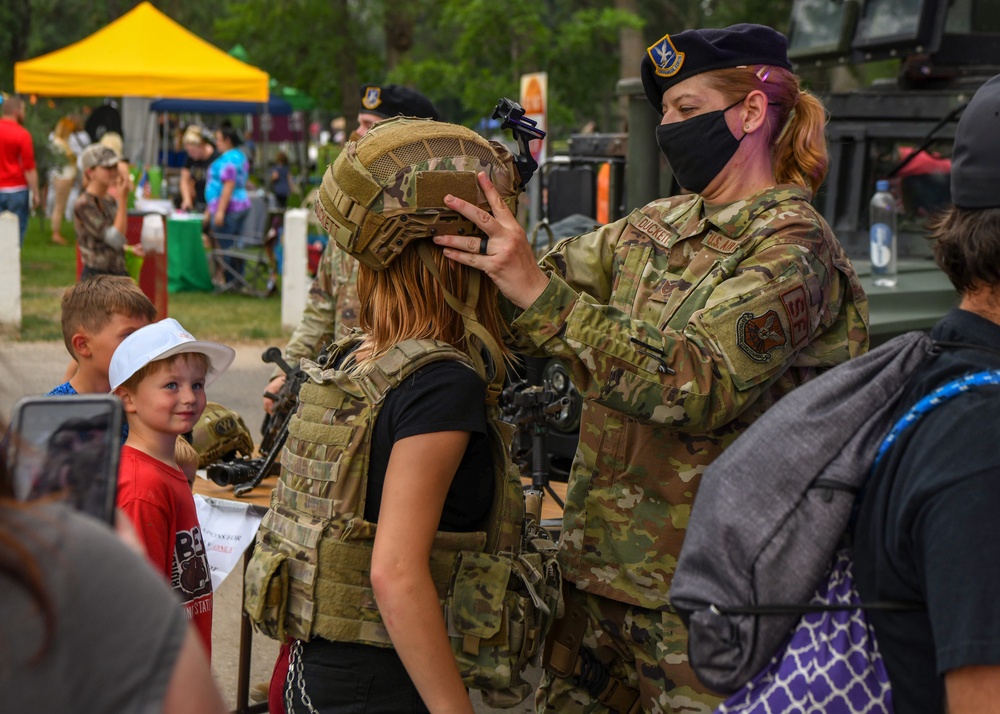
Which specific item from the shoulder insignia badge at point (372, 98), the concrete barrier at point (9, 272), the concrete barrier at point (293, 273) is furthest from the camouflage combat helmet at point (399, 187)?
the concrete barrier at point (9, 272)

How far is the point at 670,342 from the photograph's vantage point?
6.84ft

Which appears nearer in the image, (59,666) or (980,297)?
(59,666)

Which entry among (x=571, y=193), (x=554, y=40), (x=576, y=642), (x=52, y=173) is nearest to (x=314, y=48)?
(x=52, y=173)

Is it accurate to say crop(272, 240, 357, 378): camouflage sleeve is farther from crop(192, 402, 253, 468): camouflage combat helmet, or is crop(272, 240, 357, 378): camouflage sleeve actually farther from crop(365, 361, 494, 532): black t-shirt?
crop(365, 361, 494, 532): black t-shirt

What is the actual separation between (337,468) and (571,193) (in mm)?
4714

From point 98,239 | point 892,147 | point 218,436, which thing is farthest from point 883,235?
point 98,239

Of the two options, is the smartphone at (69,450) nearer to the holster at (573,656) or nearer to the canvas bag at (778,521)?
the canvas bag at (778,521)

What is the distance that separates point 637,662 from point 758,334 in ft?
2.42

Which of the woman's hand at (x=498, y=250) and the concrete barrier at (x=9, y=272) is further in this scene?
the concrete barrier at (x=9, y=272)

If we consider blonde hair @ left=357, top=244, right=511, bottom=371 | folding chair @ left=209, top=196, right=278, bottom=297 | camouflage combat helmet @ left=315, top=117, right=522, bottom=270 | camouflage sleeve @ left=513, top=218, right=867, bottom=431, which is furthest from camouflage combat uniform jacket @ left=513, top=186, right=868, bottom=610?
folding chair @ left=209, top=196, right=278, bottom=297

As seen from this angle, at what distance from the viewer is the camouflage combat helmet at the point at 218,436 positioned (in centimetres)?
372

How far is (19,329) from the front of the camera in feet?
35.8

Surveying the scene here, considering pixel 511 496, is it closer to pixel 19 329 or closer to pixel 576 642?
pixel 576 642

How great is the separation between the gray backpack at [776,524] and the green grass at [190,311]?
9.07 metres
